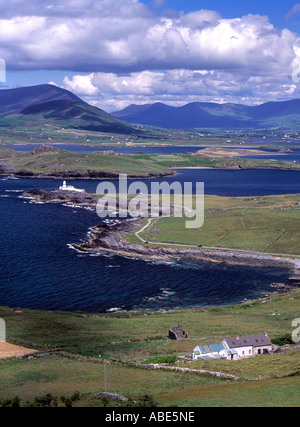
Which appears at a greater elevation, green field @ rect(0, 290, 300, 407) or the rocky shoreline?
the rocky shoreline

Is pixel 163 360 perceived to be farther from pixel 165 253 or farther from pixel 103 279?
pixel 165 253

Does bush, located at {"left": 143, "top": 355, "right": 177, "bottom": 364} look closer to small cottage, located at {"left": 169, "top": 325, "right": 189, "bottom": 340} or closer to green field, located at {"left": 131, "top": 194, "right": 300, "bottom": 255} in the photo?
small cottage, located at {"left": 169, "top": 325, "right": 189, "bottom": 340}

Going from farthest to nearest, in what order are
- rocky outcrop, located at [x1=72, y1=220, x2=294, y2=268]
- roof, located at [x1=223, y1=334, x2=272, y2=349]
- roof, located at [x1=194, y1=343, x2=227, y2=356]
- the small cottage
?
rocky outcrop, located at [x1=72, y1=220, x2=294, y2=268] → the small cottage → roof, located at [x1=223, y1=334, x2=272, y2=349] → roof, located at [x1=194, y1=343, x2=227, y2=356]

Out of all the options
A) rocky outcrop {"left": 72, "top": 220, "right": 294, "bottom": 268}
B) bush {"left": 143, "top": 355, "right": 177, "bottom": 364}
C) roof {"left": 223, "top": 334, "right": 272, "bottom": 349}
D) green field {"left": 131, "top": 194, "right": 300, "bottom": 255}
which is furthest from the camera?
green field {"left": 131, "top": 194, "right": 300, "bottom": 255}

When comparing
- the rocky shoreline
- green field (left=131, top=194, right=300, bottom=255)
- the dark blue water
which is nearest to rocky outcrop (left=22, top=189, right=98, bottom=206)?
green field (left=131, top=194, right=300, bottom=255)

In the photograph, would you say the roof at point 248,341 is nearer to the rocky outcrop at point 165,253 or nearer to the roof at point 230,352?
the roof at point 230,352

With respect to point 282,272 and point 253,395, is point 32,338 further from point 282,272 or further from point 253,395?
point 282,272
